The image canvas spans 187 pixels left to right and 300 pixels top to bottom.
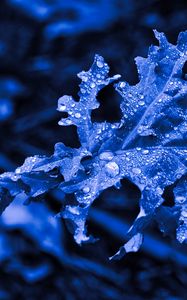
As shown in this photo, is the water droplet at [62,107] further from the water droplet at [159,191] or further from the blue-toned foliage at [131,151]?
the water droplet at [159,191]

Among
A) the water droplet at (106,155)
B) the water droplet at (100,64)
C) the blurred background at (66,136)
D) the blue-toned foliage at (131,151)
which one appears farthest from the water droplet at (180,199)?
the blurred background at (66,136)

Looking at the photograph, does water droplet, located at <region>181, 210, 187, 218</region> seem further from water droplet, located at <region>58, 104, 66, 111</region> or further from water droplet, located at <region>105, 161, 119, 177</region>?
water droplet, located at <region>58, 104, 66, 111</region>

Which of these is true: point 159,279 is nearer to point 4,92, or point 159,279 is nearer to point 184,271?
point 184,271

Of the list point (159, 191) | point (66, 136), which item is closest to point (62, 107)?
point (159, 191)

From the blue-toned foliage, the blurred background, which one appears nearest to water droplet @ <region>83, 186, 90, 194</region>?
the blue-toned foliage

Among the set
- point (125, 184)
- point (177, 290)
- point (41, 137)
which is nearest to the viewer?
point (177, 290)

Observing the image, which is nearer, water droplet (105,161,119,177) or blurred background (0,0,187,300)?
water droplet (105,161,119,177)

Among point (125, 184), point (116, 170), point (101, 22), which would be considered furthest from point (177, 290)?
point (101, 22)
